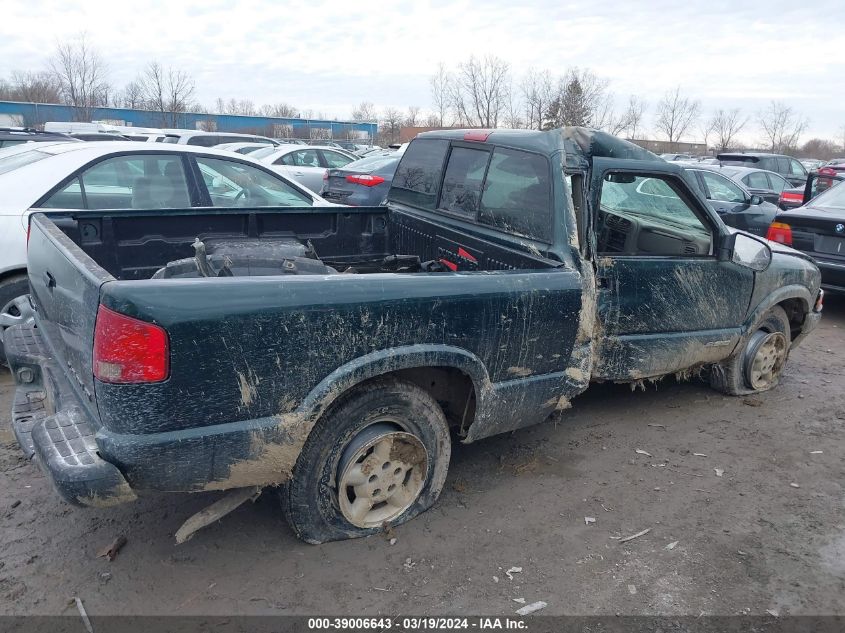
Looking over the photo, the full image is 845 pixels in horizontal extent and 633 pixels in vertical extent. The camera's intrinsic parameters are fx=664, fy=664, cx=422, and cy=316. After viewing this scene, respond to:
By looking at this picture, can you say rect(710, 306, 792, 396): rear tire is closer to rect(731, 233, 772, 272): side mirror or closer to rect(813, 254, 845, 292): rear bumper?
rect(731, 233, 772, 272): side mirror

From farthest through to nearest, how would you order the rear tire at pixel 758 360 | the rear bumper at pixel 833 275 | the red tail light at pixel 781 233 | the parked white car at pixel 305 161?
the parked white car at pixel 305 161
the red tail light at pixel 781 233
the rear bumper at pixel 833 275
the rear tire at pixel 758 360

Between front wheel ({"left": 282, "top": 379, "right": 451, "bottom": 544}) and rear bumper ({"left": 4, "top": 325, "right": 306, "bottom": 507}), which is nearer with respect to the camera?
rear bumper ({"left": 4, "top": 325, "right": 306, "bottom": 507})

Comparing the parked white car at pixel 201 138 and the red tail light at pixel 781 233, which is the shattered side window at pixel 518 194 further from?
the parked white car at pixel 201 138

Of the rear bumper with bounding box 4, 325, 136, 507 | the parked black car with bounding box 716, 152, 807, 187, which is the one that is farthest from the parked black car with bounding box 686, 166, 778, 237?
the rear bumper with bounding box 4, 325, 136, 507

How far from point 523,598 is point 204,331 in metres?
1.71

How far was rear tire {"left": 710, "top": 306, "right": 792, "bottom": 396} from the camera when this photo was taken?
4941 millimetres

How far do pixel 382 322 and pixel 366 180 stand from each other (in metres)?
8.24

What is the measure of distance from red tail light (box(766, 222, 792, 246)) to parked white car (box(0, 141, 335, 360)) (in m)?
5.34

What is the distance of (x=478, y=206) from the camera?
4043mm

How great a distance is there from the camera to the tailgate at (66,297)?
250 centimetres

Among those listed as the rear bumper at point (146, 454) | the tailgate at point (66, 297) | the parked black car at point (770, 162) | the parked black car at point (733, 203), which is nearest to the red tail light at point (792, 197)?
the parked black car at point (733, 203)

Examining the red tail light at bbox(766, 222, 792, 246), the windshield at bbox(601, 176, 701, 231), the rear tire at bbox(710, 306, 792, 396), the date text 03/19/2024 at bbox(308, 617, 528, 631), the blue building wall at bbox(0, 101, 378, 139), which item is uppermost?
the blue building wall at bbox(0, 101, 378, 139)

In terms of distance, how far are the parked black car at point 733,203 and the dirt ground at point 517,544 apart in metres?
6.94

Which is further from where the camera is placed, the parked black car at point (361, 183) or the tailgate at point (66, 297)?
the parked black car at point (361, 183)
